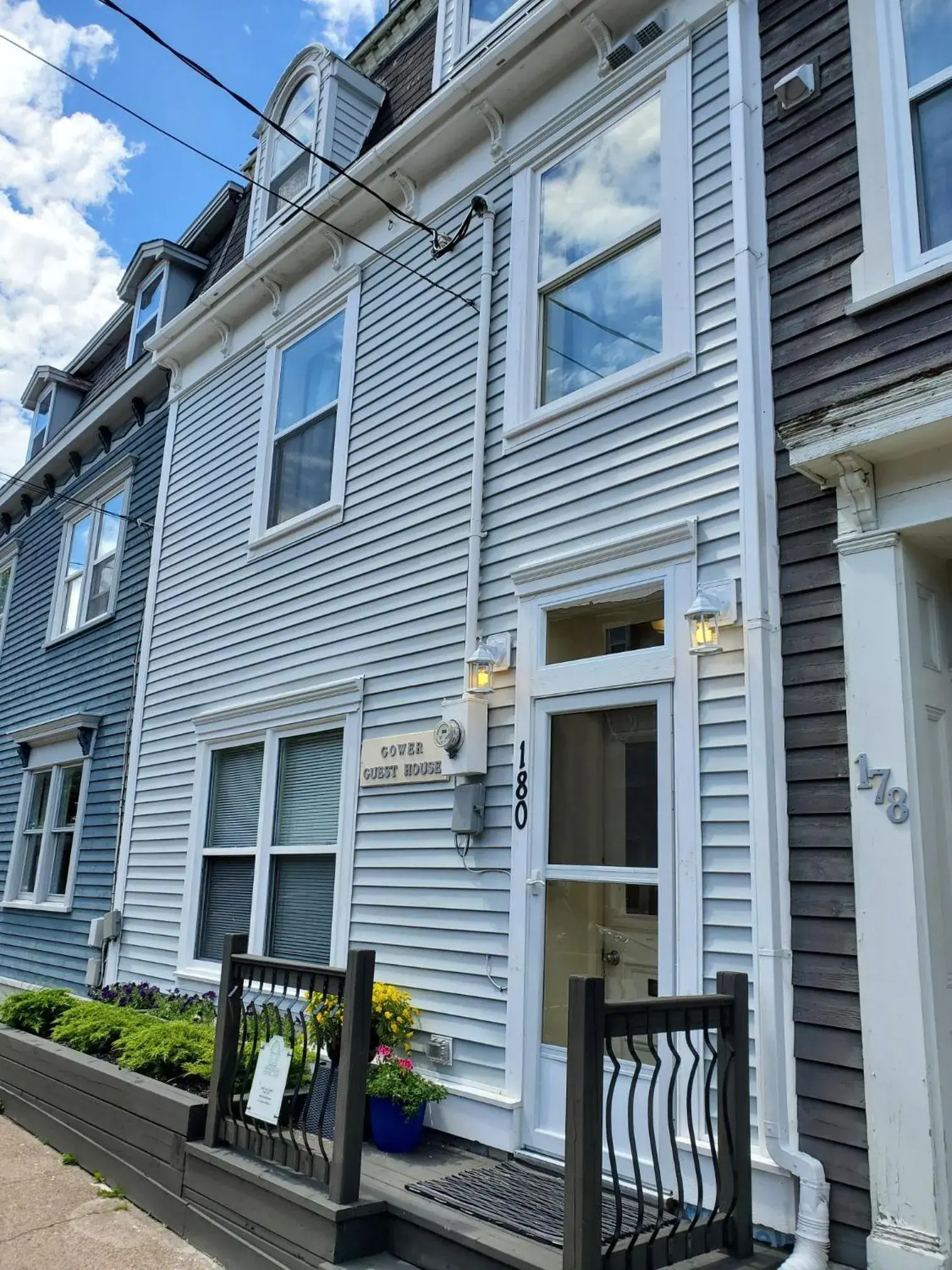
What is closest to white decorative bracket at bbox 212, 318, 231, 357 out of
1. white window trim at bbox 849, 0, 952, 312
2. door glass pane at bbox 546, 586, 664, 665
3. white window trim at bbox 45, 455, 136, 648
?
white window trim at bbox 45, 455, 136, 648

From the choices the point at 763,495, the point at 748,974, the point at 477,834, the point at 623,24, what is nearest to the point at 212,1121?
the point at 477,834

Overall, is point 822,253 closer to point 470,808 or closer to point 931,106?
point 931,106

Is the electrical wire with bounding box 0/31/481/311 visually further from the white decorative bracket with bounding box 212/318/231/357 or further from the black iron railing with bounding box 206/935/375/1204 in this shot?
the black iron railing with bounding box 206/935/375/1204

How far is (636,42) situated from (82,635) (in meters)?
7.83

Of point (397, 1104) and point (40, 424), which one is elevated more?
point (40, 424)

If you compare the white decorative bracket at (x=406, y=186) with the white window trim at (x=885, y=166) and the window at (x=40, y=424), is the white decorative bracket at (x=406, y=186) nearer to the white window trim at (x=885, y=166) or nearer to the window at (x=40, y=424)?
the white window trim at (x=885, y=166)

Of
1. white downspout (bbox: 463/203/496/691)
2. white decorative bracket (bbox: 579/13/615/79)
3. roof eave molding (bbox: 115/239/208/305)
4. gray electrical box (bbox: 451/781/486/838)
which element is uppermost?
roof eave molding (bbox: 115/239/208/305)

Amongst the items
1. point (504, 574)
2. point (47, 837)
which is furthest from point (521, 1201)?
point (47, 837)

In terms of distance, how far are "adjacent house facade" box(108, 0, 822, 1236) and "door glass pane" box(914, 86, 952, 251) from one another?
2.28 feet

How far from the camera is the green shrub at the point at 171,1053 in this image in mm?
5270

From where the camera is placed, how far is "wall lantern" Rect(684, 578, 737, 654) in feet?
13.2

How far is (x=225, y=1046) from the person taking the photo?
4.60 metres

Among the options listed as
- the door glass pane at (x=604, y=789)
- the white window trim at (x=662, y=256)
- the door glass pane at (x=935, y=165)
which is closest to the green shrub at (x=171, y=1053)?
the door glass pane at (x=604, y=789)

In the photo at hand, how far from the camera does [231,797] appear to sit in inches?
293
